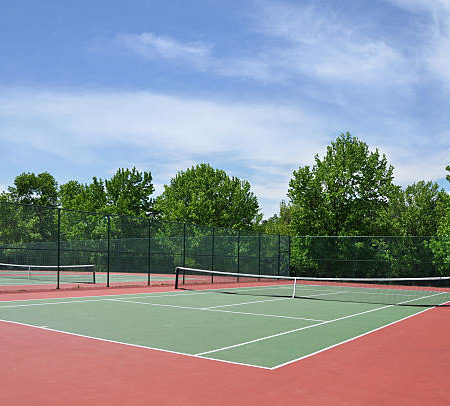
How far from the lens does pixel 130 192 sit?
53.8m

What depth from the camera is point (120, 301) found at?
1405 centimetres

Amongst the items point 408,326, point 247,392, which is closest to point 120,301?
point 408,326

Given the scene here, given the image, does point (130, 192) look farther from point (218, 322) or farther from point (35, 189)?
point (218, 322)

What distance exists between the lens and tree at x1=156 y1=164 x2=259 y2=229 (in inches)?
1791

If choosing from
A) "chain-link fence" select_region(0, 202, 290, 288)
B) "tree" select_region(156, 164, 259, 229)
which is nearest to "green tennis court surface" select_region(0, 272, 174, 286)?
"chain-link fence" select_region(0, 202, 290, 288)

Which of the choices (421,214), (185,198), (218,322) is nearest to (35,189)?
(185,198)

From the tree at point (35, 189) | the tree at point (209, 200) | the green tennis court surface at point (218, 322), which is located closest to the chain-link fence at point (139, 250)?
the tree at point (209, 200)

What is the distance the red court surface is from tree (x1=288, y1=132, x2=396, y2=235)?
29095 mm

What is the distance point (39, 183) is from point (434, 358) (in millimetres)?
70226

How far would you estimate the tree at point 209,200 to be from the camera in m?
45.5

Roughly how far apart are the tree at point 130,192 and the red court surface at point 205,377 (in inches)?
1827

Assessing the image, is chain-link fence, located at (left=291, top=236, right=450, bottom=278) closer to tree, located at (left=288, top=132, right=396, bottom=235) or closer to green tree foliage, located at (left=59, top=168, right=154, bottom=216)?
tree, located at (left=288, top=132, right=396, bottom=235)

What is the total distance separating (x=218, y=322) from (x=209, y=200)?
118 ft

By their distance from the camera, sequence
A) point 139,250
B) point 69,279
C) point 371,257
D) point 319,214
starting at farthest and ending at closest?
point 319,214, point 139,250, point 371,257, point 69,279
